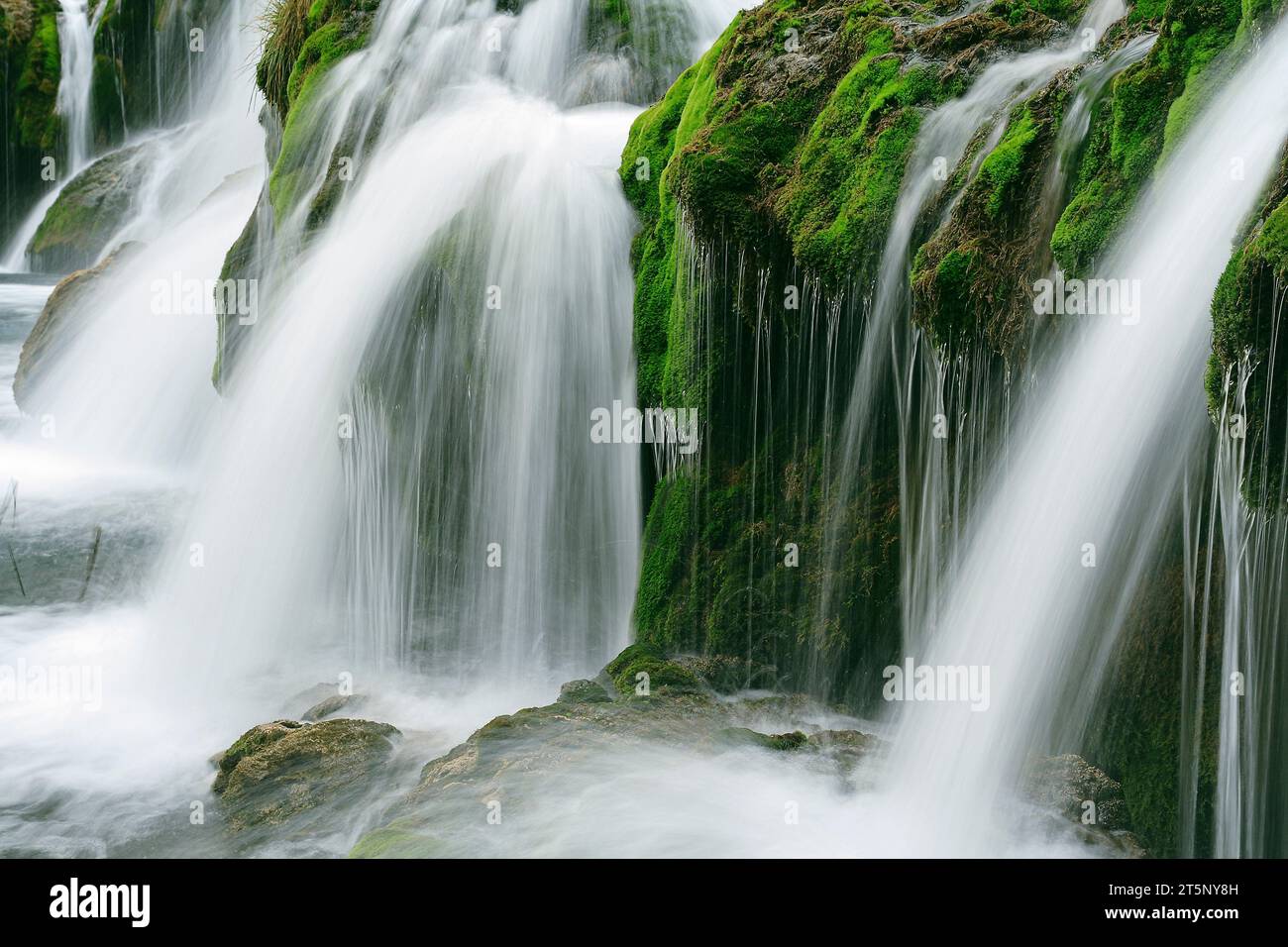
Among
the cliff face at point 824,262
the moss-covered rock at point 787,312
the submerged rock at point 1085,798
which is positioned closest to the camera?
the submerged rock at point 1085,798

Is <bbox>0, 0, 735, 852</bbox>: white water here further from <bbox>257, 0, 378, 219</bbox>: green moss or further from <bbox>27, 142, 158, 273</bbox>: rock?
<bbox>27, 142, 158, 273</bbox>: rock

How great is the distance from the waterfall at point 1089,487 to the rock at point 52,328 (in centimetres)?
1069

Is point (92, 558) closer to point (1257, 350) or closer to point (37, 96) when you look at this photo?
point (1257, 350)

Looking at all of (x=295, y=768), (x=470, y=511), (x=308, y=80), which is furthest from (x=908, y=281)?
(x=308, y=80)

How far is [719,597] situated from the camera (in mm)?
7766

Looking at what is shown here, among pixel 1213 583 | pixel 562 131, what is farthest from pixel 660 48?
pixel 1213 583

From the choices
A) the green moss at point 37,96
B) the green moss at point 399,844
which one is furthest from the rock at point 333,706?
the green moss at point 37,96

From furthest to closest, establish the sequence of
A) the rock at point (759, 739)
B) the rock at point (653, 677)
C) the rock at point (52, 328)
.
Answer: the rock at point (52, 328), the rock at point (653, 677), the rock at point (759, 739)

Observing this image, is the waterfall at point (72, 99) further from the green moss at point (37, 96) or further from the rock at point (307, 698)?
the rock at point (307, 698)

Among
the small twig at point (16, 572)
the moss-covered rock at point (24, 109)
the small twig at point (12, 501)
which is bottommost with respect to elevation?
the small twig at point (16, 572)

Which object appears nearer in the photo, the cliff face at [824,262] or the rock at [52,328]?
the cliff face at [824,262]

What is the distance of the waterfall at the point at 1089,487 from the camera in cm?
530

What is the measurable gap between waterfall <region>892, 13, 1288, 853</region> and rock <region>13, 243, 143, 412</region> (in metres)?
10.7

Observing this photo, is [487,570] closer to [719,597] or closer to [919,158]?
[719,597]
